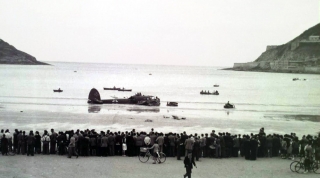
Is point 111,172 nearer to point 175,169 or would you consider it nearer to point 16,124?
point 175,169

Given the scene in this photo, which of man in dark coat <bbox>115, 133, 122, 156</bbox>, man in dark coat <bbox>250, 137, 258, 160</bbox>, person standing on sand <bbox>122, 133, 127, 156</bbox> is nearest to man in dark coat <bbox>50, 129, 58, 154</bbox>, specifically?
man in dark coat <bbox>115, 133, 122, 156</bbox>

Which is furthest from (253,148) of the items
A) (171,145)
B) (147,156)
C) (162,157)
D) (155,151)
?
(147,156)

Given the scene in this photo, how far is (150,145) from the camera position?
17516 millimetres

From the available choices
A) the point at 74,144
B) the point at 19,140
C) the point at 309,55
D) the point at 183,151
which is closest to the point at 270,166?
the point at 183,151

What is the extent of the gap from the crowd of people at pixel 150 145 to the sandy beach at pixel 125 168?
60 cm

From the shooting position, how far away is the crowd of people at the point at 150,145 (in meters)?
17.1

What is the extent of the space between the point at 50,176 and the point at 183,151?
6355 millimetres

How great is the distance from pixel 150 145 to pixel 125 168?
9.64 feet

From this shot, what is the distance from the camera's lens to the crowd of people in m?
17.1

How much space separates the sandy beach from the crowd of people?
23.6 inches

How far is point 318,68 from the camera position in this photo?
613 feet

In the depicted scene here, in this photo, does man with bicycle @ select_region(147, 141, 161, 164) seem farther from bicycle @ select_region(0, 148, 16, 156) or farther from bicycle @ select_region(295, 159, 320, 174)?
bicycle @ select_region(0, 148, 16, 156)

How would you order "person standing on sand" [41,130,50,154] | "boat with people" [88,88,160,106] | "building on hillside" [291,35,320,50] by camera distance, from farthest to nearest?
"building on hillside" [291,35,320,50]
"boat with people" [88,88,160,106]
"person standing on sand" [41,130,50,154]

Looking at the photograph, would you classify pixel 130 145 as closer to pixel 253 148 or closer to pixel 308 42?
pixel 253 148
